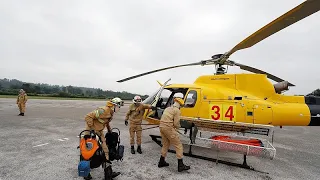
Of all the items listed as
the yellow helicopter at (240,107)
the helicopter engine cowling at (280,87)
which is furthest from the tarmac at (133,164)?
the helicopter engine cowling at (280,87)

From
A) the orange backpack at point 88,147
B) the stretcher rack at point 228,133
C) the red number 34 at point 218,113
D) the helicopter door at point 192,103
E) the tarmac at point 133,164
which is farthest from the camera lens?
the helicopter door at point 192,103

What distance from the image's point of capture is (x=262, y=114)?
241 inches

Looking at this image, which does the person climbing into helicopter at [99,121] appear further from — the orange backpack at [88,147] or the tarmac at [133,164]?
the tarmac at [133,164]

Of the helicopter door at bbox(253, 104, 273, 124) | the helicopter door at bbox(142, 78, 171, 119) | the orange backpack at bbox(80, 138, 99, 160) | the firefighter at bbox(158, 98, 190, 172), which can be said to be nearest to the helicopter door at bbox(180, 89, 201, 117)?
the helicopter door at bbox(142, 78, 171, 119)

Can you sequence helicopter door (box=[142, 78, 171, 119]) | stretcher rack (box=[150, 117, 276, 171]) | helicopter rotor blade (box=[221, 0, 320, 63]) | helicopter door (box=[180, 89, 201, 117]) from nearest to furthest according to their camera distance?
helicopter rotor blade (box=[221, 0, 320, 63]), stretcher rack (box=[150, 117, 276, 171]), helicopter door (box=[180, 89, 201, 117]), helicopter door (box=[142, 78, 171, 119])

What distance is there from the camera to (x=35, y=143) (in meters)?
6.98

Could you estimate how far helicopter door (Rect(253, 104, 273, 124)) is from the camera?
240 inches

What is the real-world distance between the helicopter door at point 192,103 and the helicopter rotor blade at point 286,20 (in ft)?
6.89

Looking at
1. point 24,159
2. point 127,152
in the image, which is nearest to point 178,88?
point 127,152

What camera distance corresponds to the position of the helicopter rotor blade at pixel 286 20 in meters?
3.85

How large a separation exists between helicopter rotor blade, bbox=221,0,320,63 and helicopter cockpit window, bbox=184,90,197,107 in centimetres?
213

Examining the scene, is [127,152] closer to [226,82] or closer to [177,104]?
[177,104]

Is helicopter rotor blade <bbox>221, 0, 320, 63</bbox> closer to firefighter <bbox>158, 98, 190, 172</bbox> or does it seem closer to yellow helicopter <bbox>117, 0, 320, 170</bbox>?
yellow helicopter <bbox>117, 0, 320, 170</bbox>

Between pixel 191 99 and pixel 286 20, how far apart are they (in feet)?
11.6
